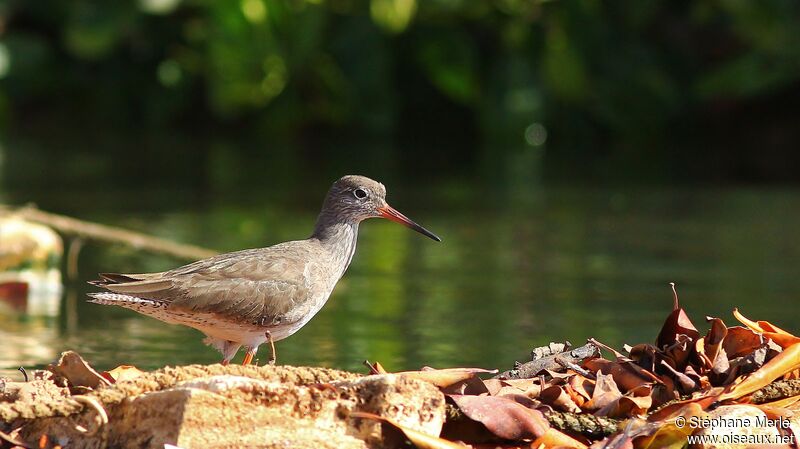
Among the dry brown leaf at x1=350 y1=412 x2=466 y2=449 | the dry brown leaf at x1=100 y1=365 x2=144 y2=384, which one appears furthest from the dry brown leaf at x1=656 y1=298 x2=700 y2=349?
the dry brown leaf at x1=100 y1=365 x2=144 y2=384

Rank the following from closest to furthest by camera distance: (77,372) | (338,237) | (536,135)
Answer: (77,372)
(338,237)
(536,135)

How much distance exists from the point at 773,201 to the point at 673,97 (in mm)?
5250

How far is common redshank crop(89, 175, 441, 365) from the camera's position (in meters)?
4.89

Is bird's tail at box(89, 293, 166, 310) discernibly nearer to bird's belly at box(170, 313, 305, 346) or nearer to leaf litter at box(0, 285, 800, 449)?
bird's belly at box(170, 313, 305, 346)

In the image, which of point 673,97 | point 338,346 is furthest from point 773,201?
point 338,346

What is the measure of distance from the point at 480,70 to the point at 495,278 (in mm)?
9629

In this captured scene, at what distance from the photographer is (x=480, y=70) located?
17719 mm

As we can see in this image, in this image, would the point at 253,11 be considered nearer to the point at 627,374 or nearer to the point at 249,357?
the point at 249,357

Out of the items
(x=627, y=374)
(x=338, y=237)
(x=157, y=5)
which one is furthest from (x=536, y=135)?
(x=627, y=374)

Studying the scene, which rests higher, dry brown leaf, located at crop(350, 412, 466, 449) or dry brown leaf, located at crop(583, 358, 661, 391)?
dry brown leaf, located at crop(583, 358, 661, 391)

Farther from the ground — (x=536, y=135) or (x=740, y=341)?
(x=536, y=135)

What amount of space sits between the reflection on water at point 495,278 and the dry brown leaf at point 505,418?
1.98m

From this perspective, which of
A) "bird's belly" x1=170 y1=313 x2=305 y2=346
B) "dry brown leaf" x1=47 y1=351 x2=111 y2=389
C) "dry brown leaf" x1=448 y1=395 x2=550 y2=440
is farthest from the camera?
"bird's belly" x1=170 y1=313 x2=305 y2=346

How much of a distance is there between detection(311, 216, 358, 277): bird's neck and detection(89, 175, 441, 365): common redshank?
16cm
